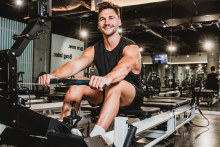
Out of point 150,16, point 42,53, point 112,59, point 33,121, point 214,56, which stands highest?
point 150,16

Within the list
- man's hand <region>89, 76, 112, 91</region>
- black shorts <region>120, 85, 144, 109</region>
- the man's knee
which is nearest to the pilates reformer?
man's hand <region>89, 76, 112, 91</region>

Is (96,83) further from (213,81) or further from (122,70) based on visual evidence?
(213,81)

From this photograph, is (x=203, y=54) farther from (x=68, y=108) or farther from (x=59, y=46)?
(x=68, y=108)

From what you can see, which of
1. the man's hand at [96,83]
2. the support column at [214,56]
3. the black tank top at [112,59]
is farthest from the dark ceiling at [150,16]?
the man's hand at [96,83]

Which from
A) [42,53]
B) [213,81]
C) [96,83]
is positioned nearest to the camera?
[96,83]

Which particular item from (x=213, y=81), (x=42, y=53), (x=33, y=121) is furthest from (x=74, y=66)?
(x=42, y=53)

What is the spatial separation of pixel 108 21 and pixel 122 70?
0.50m

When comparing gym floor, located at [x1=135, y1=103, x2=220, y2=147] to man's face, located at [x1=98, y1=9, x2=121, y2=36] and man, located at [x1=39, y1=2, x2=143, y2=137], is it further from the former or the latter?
man's face, located at [x1=98, y1=9, x2=121, y2=36]

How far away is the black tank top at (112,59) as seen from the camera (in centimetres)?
181

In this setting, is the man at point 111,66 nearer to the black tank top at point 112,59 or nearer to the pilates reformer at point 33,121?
the black tank top at point 112,59

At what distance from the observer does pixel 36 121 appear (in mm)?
1141

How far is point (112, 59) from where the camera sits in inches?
72.3

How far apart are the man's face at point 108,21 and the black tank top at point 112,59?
135 mm

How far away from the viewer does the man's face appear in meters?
1.75
